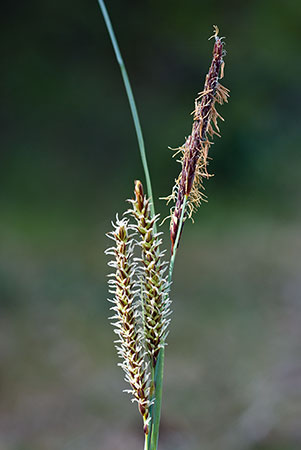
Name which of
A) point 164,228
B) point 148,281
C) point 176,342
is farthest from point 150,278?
point 164,228

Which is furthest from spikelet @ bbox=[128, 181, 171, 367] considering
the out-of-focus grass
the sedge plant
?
the out-of-focus grass

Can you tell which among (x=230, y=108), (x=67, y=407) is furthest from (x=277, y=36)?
(x=67, y=407)

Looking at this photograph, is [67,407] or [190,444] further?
[67,407]

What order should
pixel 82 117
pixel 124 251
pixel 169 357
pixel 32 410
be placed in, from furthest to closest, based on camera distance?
pixel 82 117
pixel 169 357
pixel 32 410
pixel 124 251

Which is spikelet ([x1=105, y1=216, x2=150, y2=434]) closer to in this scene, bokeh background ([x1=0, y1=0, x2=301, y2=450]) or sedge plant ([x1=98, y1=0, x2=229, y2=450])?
sedge plant ([x1=98, y1=0, x2=229, y2=450])

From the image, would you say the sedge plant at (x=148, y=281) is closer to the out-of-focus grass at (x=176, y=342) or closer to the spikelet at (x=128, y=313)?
the spikelet at (x=128, y=313)

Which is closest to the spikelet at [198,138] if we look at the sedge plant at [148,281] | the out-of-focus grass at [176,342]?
the sedge plant at [148,281]

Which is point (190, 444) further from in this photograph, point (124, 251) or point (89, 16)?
point (89, 16)

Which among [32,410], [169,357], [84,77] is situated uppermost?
[84,77]
